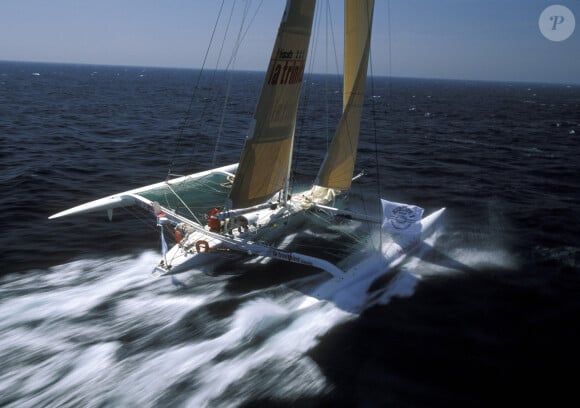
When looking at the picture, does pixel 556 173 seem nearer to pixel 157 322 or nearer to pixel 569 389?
pixel 569 389

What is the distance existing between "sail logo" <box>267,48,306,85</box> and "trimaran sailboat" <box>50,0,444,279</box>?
0.9 inches

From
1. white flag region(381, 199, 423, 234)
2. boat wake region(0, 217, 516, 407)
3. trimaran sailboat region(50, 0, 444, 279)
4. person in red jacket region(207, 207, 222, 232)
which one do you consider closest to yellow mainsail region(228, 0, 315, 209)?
trimaran sailboat region(50, 0, 444, 279)

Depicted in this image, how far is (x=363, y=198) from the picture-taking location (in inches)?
769

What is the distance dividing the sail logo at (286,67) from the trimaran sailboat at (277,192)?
0.02m

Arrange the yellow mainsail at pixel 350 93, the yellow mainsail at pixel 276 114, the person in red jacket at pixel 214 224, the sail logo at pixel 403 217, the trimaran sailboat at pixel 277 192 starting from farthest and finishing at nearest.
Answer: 1. the sail logo at pixel 403 217
2. the yellow mainsail at pixel 350 93
3. the person in red jacket at pixel 214 224
4. the trimaran sailboat at pixel 277 192
5. the yellow mainsail at pixel 276 114

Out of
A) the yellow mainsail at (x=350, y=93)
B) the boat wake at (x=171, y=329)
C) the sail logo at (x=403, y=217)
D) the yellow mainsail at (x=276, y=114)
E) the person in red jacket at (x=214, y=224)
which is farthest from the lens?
the sail logo at (x=403, y=217)

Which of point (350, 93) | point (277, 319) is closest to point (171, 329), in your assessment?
point (277, 319)

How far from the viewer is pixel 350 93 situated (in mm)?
13672

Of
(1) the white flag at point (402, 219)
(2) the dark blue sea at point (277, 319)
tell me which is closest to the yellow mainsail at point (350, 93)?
(1) the white flag at point (402, 219)

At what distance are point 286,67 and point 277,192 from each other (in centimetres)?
391

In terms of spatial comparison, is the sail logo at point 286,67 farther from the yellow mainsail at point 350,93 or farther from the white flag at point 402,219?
the white flag at point 402,219

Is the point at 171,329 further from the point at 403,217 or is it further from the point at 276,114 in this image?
the point at 403,217

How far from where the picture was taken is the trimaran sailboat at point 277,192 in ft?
36.3

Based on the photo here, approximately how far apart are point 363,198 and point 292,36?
32.7ft
